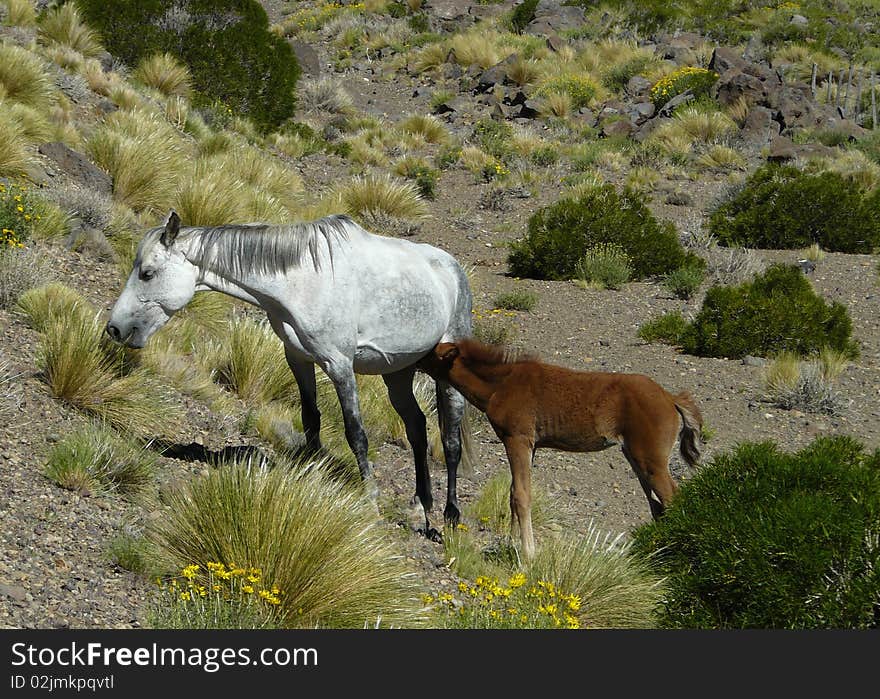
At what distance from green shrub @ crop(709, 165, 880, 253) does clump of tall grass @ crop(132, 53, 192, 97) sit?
10.5 metres

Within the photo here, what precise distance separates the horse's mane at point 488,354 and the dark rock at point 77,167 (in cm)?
788

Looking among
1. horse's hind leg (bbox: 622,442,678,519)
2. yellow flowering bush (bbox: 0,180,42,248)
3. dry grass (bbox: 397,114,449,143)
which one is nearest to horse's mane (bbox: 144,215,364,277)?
horse's hind leg (bbox: 622,442,678,519)

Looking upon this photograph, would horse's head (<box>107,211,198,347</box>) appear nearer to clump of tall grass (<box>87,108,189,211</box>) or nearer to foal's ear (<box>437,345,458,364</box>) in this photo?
foal's ear (<box>437,345,458,364</box>)

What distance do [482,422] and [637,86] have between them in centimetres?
2183

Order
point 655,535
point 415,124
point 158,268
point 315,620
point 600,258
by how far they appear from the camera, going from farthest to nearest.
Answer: point 415,124
point 600,258
point 158,268
point 655,535
point 315,620

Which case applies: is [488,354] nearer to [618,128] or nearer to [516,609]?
[516,609]

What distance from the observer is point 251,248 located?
7.05 meters

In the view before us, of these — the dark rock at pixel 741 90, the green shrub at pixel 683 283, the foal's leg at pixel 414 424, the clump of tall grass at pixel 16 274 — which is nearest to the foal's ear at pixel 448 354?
the foal's leg at pixel 414 424

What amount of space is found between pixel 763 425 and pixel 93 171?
28.8ft

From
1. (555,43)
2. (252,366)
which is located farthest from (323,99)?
(252,366)

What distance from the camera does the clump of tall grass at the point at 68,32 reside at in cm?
2027

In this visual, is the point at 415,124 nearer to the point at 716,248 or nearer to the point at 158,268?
the point at 716,248

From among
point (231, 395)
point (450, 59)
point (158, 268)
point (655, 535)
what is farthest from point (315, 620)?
→ point (450, 59)

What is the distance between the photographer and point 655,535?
6.41 m
